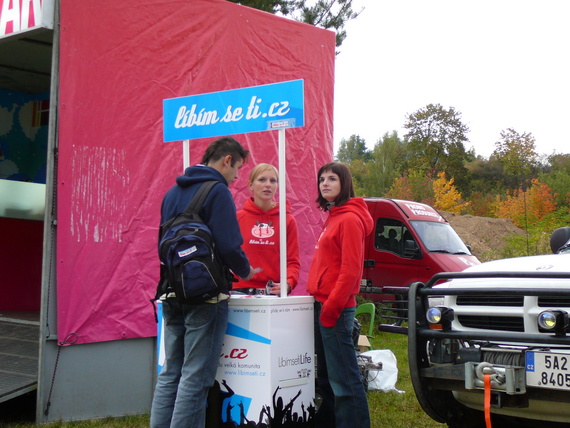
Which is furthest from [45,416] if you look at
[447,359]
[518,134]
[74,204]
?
[518,134]

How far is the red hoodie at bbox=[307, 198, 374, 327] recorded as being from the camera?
13.3ft

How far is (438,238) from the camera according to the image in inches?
499

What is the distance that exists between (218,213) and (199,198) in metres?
0.15

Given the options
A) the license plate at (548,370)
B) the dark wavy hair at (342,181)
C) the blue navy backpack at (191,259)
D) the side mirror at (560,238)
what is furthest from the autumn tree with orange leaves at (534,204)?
the blue navy backpack at (191,259)

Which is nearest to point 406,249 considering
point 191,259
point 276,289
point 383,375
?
point 383,375

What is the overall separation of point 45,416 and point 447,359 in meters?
3.34

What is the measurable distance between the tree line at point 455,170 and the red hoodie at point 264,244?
1088 inches

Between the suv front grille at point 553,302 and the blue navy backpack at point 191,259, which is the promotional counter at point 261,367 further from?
the suv front grille at point 553,302

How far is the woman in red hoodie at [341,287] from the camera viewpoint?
4098 mm

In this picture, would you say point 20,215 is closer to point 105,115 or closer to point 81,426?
point 105,115

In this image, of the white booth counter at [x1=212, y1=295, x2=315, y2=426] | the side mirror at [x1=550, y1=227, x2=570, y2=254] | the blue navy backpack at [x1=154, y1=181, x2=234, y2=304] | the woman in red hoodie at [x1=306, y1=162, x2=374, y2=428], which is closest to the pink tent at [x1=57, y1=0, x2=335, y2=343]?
the white booth counter at [x1=212, y1=295, x2=315, y2=426]

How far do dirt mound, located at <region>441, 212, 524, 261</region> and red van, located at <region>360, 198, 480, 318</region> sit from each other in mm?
14618

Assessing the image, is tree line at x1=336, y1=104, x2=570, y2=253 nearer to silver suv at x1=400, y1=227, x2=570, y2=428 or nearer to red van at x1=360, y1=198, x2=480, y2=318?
red van at x1=360, y1=198, x2=480, y2=318

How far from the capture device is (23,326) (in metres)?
6.93
